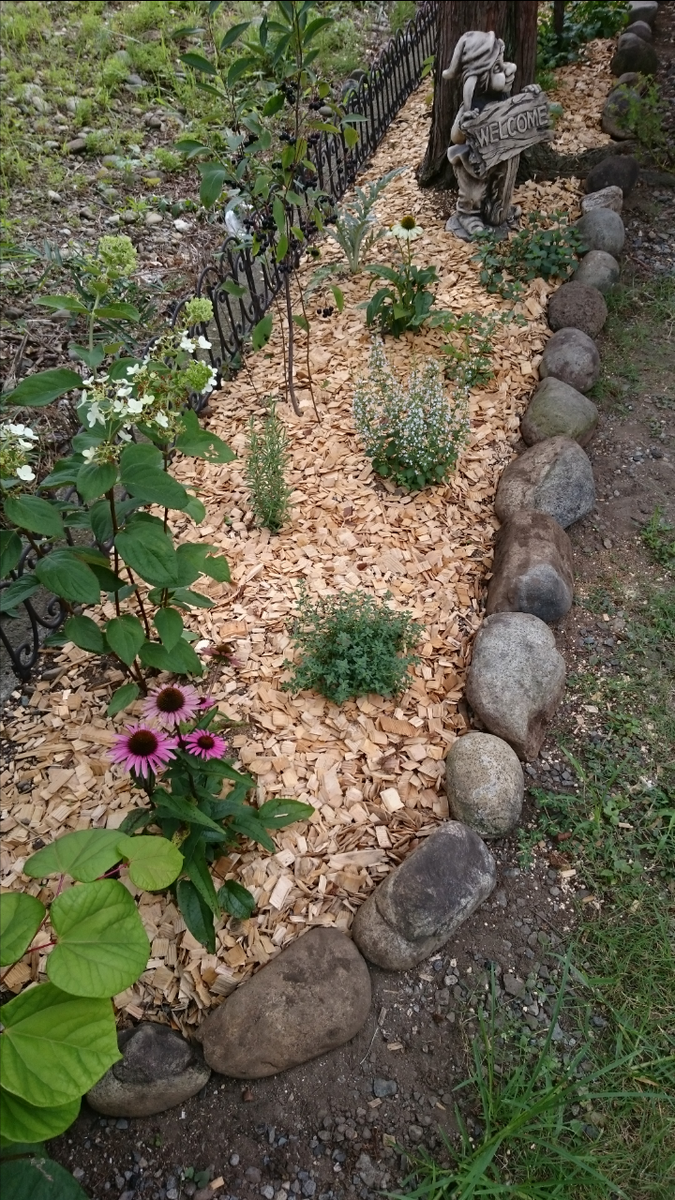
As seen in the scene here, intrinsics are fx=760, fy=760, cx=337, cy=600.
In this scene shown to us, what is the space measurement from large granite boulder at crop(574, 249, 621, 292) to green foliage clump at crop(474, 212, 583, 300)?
0.23ft

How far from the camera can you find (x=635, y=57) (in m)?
5.86

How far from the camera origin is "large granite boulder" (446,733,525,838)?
2.29 m

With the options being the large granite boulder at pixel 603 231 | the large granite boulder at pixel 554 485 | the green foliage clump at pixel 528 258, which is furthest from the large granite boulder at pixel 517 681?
the large granite boulder at pixel 603 231

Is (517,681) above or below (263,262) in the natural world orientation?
below

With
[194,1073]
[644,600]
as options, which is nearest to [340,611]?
[644,600]

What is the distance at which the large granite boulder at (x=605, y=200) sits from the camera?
4715 millimetres

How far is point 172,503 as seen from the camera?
173 cm

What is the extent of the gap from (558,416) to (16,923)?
10.0ft

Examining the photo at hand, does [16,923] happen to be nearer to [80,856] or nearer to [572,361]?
[80,856]

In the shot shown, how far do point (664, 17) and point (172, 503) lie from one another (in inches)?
304

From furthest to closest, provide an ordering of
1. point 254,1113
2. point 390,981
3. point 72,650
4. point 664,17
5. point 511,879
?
point 664,17 < point 72,650 < point 511,879 < point 390,981 < point 254,1113

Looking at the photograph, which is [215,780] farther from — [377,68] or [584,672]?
[377,68]

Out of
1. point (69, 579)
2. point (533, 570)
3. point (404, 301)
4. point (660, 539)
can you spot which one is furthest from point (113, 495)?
point (404, 301)

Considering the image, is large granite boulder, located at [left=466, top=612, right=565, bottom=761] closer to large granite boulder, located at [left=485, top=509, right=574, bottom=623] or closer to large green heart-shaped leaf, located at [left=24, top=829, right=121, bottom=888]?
large granite boulder, located at [left=485, top=509, right=574, bottom=623]
